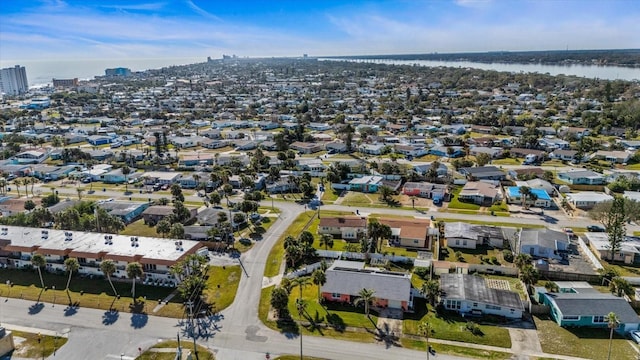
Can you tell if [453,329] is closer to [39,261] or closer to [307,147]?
[39,261]

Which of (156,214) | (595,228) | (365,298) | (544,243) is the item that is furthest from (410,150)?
(365,298)

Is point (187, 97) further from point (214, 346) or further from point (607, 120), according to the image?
point (214, 346)

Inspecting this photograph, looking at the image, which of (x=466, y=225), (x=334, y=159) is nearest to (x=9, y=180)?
(x=334, y=159)

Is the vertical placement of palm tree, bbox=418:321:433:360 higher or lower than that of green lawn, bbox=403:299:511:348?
higher

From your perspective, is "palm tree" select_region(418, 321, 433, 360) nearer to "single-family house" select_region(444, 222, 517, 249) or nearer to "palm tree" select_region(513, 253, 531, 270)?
"palm tree" select_region(513, 253, 531, 270)

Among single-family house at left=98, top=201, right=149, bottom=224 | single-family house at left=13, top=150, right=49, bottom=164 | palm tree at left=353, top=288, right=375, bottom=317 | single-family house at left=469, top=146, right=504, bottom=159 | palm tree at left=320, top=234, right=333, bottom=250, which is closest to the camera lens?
palm tree at left=353, top=288, right=375, bottom=317

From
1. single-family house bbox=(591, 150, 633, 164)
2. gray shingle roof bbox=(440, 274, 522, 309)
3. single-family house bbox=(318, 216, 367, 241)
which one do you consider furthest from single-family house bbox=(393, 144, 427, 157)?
gray shingle roof bbox=(440, 274, 522, 309)
